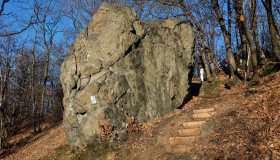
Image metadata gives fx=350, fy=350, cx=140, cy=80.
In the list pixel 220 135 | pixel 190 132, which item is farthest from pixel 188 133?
pixel 220 135

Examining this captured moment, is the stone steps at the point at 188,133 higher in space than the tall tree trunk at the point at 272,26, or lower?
lower

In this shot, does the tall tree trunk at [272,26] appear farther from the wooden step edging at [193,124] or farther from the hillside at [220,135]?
the wooden step edging at [193,124]

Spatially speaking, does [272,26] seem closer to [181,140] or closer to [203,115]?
[203,115]

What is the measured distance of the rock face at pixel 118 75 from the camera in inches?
474

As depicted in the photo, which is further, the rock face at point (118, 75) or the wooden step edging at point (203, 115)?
the rock face at point (118, 75)

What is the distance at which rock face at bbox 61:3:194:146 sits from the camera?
474 inches

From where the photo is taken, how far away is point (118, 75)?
12445 millimetres

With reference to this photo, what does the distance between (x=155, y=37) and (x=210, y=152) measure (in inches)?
262

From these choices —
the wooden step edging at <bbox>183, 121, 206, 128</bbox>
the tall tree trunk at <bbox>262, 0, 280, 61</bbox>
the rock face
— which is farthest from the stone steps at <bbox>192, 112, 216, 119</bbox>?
the tall tree trunk at <bbox>262, 0, 280, 61</bbox>

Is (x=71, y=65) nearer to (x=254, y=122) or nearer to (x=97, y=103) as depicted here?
(x=97, y=103)

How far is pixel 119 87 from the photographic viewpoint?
12305mm

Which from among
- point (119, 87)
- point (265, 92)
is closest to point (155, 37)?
Answer: point (119, 87)

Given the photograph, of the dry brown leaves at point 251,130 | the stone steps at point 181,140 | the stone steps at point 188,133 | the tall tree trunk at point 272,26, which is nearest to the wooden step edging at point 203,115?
the stone steps at point 188,133

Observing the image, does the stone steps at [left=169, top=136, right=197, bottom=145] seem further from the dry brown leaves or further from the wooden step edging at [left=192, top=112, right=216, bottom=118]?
the wooden step edging at [left=192, top=112, right=216, bottom=118]
